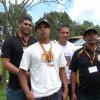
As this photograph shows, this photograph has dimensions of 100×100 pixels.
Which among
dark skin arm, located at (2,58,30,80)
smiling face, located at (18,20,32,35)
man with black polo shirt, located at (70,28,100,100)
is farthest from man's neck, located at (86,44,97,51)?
dark skin arm, located at (2,58,30,80)

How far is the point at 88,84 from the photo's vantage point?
611 cm

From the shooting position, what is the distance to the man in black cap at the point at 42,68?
5.32 m

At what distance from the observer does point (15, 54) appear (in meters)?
5.95

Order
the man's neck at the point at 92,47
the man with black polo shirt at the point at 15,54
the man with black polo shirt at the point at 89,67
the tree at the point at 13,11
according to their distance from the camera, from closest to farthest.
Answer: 1. the man with black polo shirt at the point at 15,54
2. the man with black polo shirt at the point at 89,67
3. the man's neck at the point at 92,47
4. the tree at the point at 13,11

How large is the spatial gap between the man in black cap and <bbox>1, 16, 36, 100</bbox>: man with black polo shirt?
0.48 metres

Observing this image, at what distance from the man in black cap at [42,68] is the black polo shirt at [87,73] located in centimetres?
71

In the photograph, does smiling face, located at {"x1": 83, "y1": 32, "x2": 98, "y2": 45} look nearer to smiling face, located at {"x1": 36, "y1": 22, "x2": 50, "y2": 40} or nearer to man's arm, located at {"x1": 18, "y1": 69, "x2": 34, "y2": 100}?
smiling face, located at {"x1": 36, "y1": 22, "x2": 50, "y2": 40}

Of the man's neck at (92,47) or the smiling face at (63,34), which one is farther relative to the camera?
the smiling face at (63,34)

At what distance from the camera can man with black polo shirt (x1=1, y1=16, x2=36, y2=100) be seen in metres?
5.91

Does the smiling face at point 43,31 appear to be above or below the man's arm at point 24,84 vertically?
above

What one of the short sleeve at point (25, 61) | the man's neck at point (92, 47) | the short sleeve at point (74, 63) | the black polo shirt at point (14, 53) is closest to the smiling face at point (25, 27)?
the black polo shirt at point (14, 53)

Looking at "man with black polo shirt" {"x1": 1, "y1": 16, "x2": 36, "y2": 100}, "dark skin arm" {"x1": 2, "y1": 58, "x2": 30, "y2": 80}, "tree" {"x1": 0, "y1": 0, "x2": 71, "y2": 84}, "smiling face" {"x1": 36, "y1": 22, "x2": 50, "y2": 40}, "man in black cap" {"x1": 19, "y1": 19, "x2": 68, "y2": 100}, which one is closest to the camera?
"man in black cap" {"x1": 19, "y1": 19, "x2": 68, "y2": 100}

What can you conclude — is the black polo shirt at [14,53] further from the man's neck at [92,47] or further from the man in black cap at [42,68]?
the man's neck at [92,47]

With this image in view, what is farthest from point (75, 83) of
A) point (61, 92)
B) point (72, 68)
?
point (61, 92)
